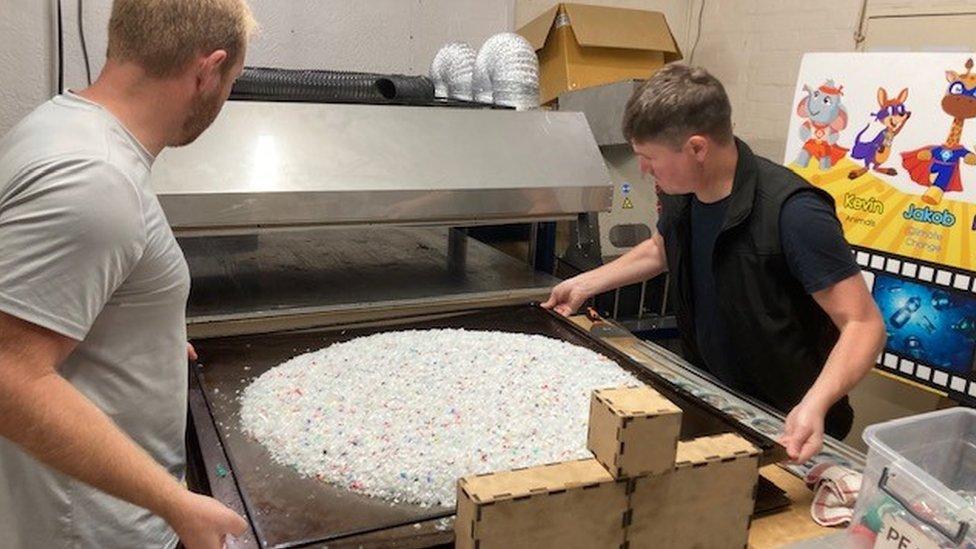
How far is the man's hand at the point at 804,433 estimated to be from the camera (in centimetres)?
120

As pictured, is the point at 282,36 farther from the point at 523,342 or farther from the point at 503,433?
the point at 503,433

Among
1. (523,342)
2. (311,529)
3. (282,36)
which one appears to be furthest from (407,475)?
(282,36)

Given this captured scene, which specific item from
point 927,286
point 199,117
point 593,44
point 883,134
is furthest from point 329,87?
point 927,286

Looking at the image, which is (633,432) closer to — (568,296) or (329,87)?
(568,296)

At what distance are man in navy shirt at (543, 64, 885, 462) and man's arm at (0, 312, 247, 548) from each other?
109 centimetres

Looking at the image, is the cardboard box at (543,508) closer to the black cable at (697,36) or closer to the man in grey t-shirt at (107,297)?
the man in grey t-shirt at (107,297)

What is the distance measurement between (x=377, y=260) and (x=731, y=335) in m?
1.09

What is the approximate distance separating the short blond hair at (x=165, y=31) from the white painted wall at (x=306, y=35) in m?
1.44

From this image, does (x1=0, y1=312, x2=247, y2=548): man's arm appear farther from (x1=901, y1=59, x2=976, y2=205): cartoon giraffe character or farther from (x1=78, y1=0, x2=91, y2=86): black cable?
(x1=901, y1=59, x2=976, y2=205): cartoon giraffe character

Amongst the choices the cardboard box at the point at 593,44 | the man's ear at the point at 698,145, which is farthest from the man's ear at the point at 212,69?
the cardboard box at the point at 593,44

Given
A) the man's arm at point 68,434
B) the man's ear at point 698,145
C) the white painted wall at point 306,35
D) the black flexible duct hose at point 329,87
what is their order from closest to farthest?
1. the man's arm at point 68,434
2. the man's ear at point 698,145
3. the black flexible duct hose at point 329,87
4. the white painted wall at point 306,35

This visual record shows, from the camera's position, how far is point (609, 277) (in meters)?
1.92

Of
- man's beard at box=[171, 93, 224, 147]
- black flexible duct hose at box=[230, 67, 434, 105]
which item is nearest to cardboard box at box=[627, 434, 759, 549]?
man's beard at box=[171, 93, 224, 147]

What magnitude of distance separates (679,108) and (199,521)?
3.77ft
